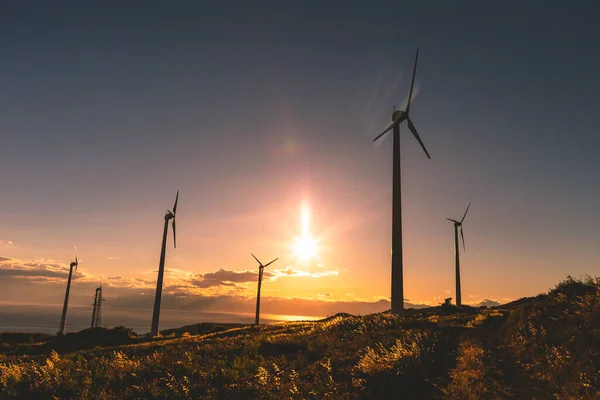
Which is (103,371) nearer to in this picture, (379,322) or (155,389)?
(155,389)

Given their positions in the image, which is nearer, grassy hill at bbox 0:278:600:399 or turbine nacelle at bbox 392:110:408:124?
grassy hill at bbox 0:278:600:399

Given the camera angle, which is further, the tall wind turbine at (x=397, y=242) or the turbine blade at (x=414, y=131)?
the turbine blade at (x=414, y=131)

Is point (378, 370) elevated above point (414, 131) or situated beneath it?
situated beneath

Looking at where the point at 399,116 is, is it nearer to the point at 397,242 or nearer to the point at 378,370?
the point at 397,242

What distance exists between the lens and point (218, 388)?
1472 centimetres

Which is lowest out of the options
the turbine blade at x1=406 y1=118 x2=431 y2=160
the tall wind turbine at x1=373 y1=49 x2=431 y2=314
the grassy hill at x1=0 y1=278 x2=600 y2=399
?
the grassy hill at x1=0 y1=278 x2=600 y2=399

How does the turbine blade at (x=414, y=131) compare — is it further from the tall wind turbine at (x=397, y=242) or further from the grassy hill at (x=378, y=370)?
the grassy hill at (x=378, y=370)

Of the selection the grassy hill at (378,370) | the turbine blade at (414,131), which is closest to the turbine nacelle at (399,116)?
the turbine blade at (414,131)

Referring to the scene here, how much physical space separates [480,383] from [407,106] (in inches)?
1685

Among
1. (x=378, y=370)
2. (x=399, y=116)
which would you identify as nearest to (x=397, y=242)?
(x=399, y=116)

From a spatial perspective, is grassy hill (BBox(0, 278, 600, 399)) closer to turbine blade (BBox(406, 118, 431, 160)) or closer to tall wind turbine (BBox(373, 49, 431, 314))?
tall wind turbine (BBox(373, 49, 431, 314))

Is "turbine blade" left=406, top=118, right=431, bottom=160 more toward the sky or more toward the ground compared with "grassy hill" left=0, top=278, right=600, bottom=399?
more toward the sky

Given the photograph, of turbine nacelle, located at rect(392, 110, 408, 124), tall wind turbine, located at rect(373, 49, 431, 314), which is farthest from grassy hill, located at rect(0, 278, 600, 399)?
turbine nacelle, located at rect(392, 110, 408, 124)

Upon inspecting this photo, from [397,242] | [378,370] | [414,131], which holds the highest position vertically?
[414,131]
